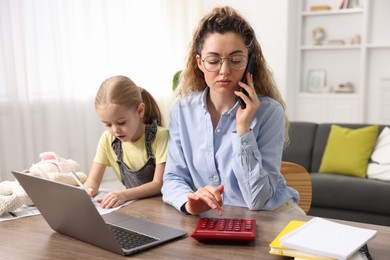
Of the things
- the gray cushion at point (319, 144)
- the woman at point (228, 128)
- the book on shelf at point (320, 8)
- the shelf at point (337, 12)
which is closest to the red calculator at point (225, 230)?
the woman at point (228, 128)

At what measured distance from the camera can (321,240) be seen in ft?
3.39

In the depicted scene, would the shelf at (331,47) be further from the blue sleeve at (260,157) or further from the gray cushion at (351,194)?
the blue sleeve at (260,157)

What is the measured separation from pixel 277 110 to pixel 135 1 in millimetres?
3414

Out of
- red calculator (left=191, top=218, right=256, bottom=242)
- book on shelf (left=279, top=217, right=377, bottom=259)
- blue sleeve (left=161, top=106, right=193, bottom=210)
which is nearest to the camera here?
book on shelf (left=279, top=217, right=377, bottom=259)

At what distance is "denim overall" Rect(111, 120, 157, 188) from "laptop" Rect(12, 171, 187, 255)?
15.6 inches

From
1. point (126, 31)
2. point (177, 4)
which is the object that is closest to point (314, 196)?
point (126, 31)

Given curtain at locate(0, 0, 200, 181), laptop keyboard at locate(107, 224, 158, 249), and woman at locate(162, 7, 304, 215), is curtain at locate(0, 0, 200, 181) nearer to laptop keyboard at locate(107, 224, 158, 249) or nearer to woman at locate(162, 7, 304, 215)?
woman at locate(162, 7, 304, 215)

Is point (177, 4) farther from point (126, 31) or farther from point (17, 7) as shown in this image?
point (17, 7)

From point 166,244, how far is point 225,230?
14cm

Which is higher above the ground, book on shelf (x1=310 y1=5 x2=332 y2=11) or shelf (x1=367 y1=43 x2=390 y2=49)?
book on shelf (x1=310 y1=5 x2=332 y2=11)

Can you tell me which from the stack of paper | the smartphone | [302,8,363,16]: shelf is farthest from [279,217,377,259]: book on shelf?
[302,8,363,16]: shelf

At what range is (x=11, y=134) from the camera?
3572 millimetres

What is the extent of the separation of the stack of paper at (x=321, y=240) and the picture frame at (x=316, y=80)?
460 centimetres

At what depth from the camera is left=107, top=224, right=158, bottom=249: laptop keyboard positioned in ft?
3.61
